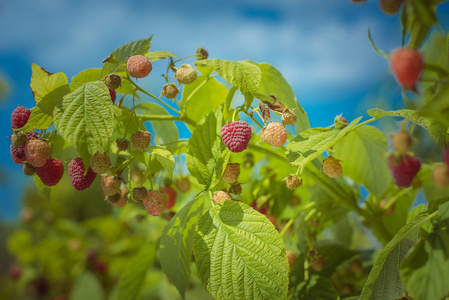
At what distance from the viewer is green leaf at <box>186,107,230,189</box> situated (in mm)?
444

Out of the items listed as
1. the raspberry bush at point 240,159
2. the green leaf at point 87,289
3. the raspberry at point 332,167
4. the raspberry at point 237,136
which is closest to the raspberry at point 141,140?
the raspberry bush at point 240,159

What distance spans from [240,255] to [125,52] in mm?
296

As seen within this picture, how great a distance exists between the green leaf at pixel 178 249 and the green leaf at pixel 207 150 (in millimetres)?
34

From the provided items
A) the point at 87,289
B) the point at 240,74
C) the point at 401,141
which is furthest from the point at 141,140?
the point at 87,289

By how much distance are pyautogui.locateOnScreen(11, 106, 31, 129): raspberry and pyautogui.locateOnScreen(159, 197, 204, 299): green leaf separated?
0.23m

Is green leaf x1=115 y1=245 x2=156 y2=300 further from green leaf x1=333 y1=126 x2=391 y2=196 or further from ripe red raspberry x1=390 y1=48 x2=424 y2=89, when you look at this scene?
ripe red raspberry x1=390 y1=48 x2=424 y2=89

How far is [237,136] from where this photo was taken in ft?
1.25

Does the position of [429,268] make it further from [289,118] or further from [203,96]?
[203,96]

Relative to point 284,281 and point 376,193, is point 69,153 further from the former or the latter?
point 376,193

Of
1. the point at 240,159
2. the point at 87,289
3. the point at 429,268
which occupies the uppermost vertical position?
the point at 240,159

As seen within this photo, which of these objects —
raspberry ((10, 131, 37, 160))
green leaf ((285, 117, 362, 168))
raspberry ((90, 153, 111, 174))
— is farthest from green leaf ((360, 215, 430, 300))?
raspberry ((10, 131, 37, 160))

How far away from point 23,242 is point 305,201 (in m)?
1.21

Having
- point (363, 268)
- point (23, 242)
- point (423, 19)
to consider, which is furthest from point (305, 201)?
point (23, 242)

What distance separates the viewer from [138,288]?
25.2 inches
